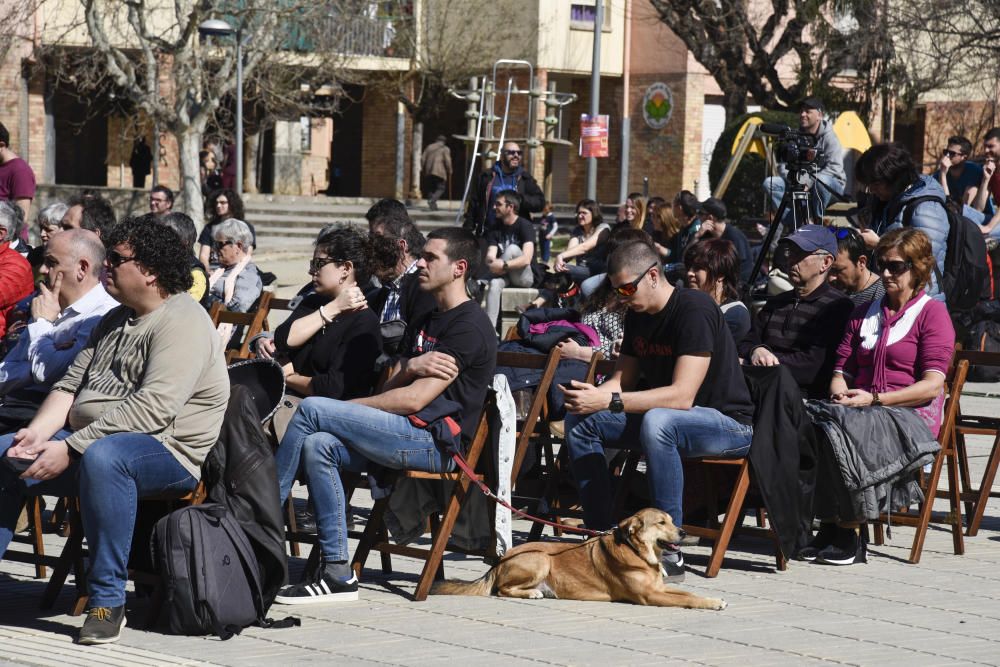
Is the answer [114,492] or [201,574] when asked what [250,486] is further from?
[114,492]

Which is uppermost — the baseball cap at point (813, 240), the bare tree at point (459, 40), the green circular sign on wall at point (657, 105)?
the bare tree at point (459, 40)

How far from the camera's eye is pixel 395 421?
264 inches

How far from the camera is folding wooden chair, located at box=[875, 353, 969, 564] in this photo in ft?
25.1

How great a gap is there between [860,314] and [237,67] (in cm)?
2073

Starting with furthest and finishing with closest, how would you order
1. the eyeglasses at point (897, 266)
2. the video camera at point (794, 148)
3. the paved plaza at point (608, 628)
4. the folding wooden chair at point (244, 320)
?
the video camera at point (794, 148) → the folding wooden chair at point (244, 320) → the eyeglasses at point (897, 266) → the paved plaza at point (608, 628)

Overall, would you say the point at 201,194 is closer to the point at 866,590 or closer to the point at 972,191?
the point at 972,191

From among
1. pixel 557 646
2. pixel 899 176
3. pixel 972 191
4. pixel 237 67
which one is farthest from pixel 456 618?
pixel 237 67

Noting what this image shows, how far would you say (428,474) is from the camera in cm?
679

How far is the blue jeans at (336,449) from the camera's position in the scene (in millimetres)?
6672

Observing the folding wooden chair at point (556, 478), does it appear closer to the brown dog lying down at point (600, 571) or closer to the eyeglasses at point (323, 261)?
the brown dog lying down at point (600, 571)

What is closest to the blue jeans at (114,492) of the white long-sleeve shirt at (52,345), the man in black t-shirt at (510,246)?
the white long-sleeve shirt at (52,345)

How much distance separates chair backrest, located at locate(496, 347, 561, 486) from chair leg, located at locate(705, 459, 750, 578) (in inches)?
36.2

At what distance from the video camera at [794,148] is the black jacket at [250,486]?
6846 mm

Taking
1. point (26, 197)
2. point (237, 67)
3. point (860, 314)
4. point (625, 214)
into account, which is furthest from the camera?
point (237, 67)
